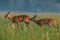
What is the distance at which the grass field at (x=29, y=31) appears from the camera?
2775 millimetres

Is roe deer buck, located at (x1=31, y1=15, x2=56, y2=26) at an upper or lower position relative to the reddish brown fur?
lower

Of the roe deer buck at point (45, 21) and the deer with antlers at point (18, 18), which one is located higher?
the deer with antlers at point (18, 18)

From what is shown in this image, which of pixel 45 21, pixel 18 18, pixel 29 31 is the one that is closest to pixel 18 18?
pixel 18 18

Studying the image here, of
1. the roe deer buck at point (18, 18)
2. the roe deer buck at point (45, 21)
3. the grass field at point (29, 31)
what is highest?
the roe deer buck at point (18, 18)

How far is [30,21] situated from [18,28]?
0.19 m

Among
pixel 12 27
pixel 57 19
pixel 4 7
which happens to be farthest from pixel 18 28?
pixel 57 19

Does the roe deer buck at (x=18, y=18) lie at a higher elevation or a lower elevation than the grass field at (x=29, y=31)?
higher

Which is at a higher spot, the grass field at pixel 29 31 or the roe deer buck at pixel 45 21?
the roe deer buck at pixel 45 21

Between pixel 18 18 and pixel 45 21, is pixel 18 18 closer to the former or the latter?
pixel 18 18

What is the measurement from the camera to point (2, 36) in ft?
9.40

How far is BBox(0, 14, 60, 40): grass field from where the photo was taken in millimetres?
Result: 2775

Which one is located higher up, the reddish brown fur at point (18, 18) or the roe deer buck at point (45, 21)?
the reddish brown fur at point (18, 18)

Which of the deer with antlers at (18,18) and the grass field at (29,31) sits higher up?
the deer with antlers at (18,18)

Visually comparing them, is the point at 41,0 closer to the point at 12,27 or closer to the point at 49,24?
the point at 49,24
